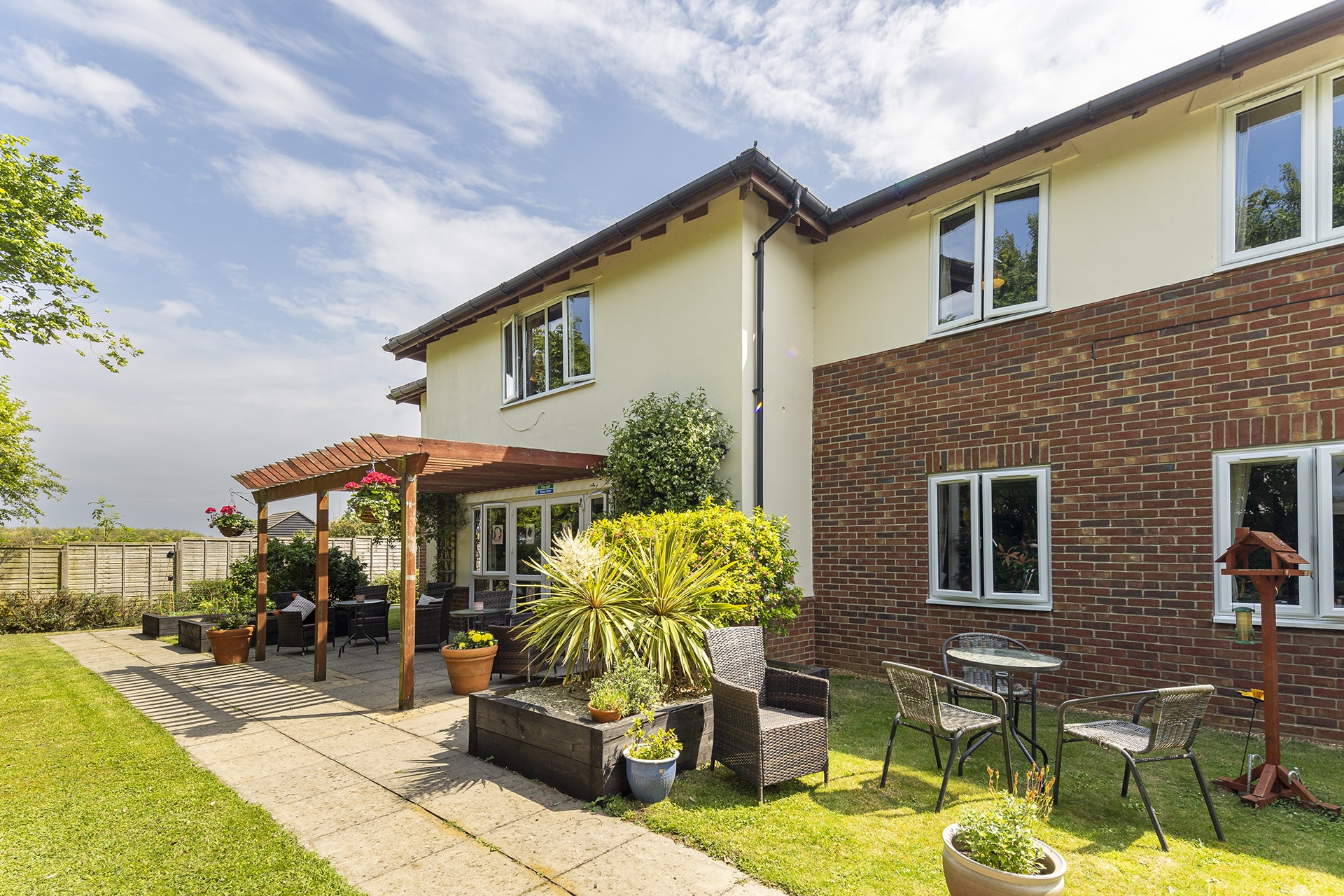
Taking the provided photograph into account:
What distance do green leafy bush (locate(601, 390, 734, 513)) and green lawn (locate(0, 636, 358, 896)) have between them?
4.93 m

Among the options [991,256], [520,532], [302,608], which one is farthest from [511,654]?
[991,256]

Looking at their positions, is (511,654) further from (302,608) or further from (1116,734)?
(1116,734)

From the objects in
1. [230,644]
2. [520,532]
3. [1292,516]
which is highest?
[1292,516]

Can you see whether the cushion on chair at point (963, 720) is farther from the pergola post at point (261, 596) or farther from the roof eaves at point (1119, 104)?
the pergola post at point (261, 596)

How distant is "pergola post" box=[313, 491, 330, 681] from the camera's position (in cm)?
816

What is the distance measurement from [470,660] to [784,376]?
513 centimetres

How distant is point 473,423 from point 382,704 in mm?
7299

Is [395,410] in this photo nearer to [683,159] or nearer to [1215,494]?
[683,159]

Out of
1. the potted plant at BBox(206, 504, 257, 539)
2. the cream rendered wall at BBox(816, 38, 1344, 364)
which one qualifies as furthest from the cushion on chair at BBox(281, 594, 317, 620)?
the cream rendered wall at BBox(816, 38, 1344, 364)

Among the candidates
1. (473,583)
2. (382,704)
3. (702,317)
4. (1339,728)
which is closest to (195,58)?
(702,317)

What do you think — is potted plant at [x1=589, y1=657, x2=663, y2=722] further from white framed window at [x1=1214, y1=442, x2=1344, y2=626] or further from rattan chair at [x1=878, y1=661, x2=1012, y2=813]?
white framed window at [x1=1214, y1=442, x2=1344, y2=626]

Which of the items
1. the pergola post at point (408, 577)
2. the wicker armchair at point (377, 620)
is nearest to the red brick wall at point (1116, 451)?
the pergola post at point (408, 577)

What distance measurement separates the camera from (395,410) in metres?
17.5

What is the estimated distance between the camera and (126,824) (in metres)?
3.92
